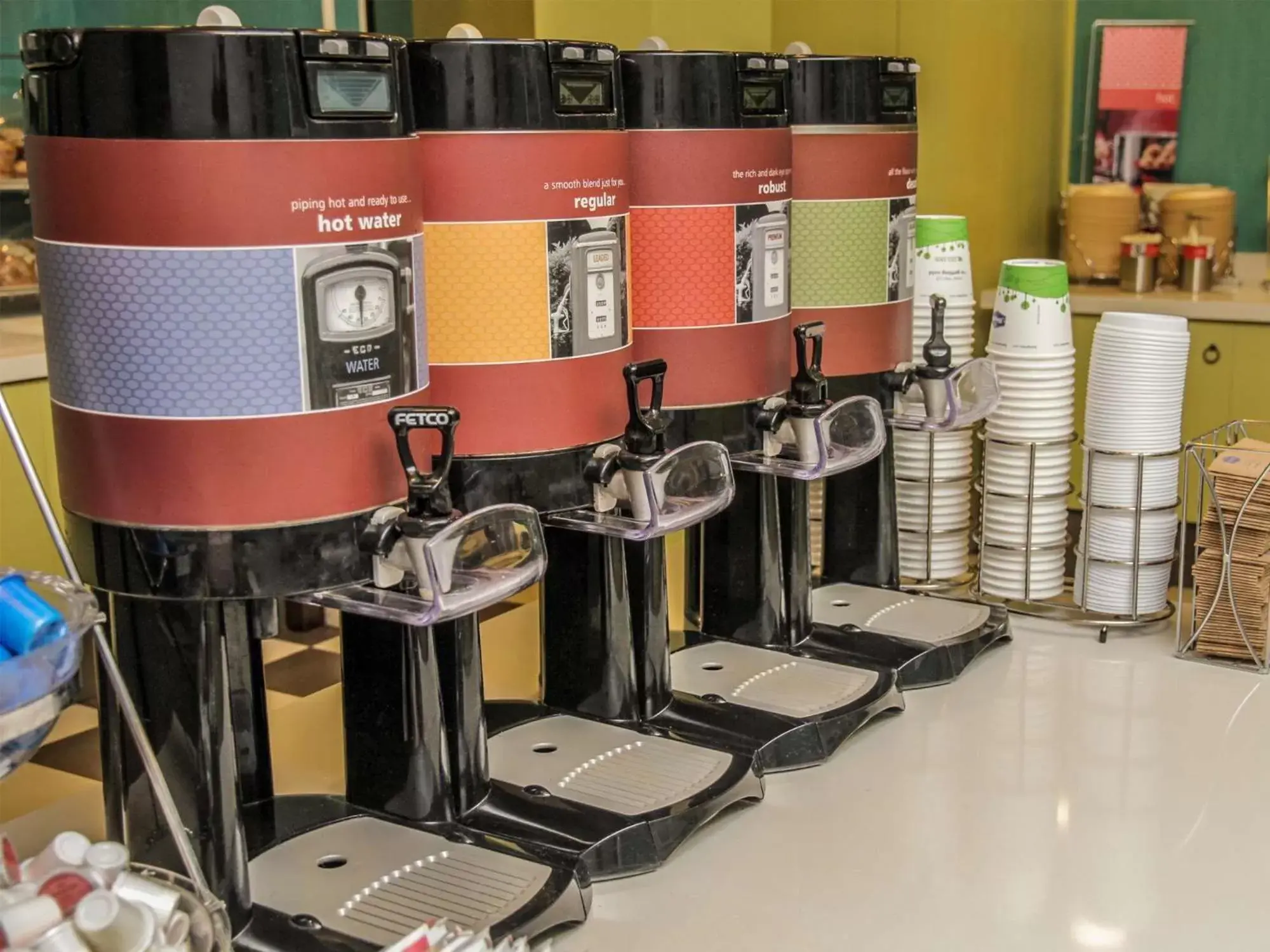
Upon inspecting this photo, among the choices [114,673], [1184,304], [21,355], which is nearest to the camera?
[114,673]

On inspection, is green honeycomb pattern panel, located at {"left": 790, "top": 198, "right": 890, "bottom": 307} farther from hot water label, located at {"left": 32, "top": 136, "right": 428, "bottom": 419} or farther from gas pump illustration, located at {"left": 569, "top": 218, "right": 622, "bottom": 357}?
hot water label, located at {"left": 32, "top": 136, "right": 428, "bottom": 419}

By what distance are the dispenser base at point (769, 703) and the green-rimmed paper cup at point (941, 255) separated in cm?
57

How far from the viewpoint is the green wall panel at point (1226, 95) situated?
3.21 metres

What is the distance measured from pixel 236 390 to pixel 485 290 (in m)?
0.26

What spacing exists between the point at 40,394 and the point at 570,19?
1122mm

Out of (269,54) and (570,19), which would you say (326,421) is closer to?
(269,54)

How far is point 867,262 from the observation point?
151cm

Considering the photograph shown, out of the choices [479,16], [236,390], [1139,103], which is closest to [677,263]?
[236,390]

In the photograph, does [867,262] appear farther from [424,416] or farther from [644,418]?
[424,416]

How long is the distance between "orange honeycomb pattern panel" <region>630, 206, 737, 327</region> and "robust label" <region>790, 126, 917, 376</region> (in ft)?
0.76

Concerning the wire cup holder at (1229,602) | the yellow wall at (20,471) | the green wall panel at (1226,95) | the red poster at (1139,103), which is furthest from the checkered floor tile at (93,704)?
the green wall panel at (1226,95)

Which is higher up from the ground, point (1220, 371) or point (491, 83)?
point (491, 83)

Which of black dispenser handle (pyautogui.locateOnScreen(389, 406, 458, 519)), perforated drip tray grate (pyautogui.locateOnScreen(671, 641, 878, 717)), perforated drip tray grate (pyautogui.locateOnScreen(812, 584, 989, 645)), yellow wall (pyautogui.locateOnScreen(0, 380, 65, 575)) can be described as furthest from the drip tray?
yellow wall (pyautogui.locateOnScreen(0, 380, 65, 575))

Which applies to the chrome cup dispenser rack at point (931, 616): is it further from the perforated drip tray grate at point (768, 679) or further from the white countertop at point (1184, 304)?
the white countertop at point (1184, 304)
